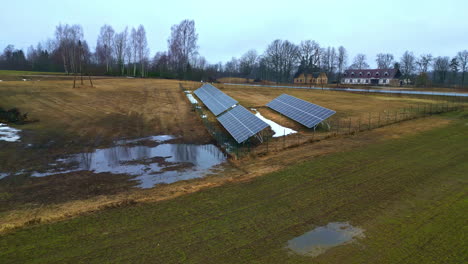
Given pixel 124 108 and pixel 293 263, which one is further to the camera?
pixel 124 108

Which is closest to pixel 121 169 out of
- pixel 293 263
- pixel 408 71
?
pixel 293 263

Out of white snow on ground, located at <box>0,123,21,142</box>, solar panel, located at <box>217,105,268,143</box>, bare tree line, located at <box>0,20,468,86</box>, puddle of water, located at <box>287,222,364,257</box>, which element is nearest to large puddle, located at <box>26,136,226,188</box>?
solar panel, located at <box>217,105,268,143</box>

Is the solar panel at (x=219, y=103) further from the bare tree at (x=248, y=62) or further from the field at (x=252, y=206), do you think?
the bare tree at (x=248, y=62)

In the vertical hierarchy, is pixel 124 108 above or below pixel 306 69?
below

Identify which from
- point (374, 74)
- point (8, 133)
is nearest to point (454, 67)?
point (374, 74)

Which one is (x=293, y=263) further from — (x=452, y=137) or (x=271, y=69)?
(x=271, y=69)

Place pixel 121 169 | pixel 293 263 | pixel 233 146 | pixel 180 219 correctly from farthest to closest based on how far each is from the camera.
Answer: pixel 233 146 → pixel 121 169 → pixel 180 219 → pixel 293 263
